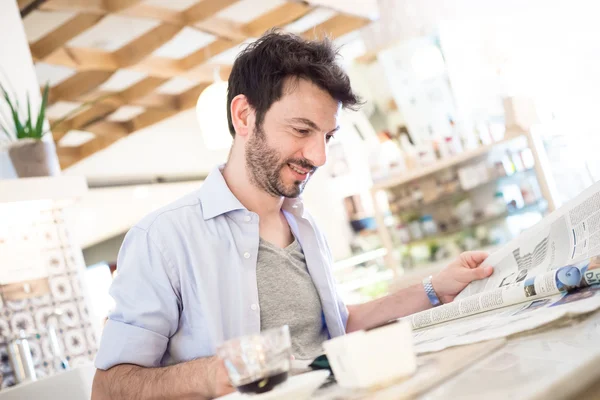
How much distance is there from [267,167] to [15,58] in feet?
7.08

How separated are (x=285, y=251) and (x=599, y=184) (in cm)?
68

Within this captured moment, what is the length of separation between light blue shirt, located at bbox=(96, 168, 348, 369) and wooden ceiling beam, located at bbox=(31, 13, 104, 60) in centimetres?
378

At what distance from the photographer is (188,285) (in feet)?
4.40

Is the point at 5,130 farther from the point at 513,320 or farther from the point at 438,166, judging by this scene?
the point at 438,166

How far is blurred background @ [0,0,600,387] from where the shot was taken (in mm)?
2961

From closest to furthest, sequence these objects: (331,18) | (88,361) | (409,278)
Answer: (88,361) → (409,278) → (331,18)

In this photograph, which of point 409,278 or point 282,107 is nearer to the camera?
point 282,107

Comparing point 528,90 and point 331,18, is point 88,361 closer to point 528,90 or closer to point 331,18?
Result: point 528,90

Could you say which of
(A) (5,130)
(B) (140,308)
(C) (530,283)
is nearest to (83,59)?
(A) (5,130)

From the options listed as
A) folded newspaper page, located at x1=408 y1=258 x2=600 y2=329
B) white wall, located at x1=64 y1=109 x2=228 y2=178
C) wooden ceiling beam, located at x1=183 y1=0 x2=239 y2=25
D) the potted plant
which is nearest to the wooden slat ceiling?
wooden ceiling beam, located at x1=183 y1=0 x2=239 y2=25

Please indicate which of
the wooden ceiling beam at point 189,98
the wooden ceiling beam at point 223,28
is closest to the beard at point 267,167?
the wooden ceiling beam at point 223,28

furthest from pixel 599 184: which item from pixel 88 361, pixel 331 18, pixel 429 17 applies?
pixel 331 18

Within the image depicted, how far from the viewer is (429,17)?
5055 millimetres

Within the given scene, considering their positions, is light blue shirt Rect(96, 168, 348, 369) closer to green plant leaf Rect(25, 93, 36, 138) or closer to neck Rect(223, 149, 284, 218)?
neck Rect(223, 149, 284, 218)
